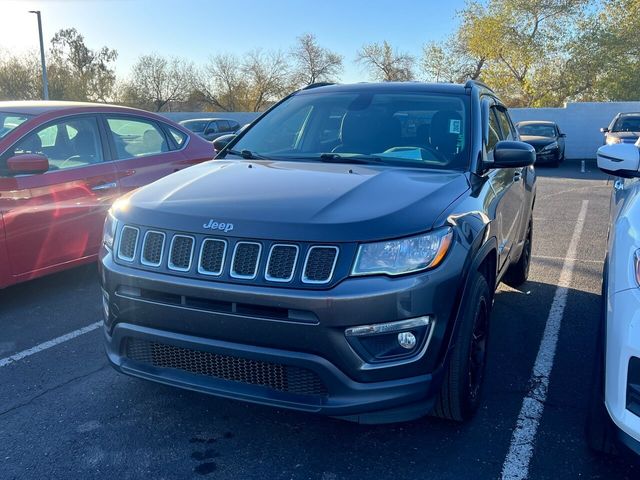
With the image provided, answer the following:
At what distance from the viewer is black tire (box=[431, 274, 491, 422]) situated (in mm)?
2703

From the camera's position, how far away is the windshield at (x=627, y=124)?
1603cm

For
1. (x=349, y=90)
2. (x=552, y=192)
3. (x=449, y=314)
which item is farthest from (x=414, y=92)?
(x=552, y=192)

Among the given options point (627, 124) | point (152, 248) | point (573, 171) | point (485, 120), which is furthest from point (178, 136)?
point (573, 171)

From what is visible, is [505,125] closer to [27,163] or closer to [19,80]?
[27,163]

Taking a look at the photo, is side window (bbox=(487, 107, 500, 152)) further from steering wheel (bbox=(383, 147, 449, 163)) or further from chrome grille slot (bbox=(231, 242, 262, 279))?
chrome grille slot (bbox=(231, 242, 262, 279))

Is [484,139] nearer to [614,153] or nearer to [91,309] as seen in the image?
[614,153]

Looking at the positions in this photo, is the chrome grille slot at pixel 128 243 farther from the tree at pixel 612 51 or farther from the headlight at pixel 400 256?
the tree at pixel 612 51

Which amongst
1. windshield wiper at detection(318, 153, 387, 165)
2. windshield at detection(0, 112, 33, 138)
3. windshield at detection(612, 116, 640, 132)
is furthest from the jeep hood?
windshield at detection(612, 116, 640, 132)

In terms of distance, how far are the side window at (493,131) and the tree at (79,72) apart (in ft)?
126

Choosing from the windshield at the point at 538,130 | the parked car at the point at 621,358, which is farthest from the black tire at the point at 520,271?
the windshield at the point at 538,130

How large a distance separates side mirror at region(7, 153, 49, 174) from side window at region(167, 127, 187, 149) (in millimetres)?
1823

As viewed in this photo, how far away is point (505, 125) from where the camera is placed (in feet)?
16.0

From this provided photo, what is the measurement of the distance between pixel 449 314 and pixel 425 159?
4.07 ft

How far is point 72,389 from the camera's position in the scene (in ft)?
11.2
